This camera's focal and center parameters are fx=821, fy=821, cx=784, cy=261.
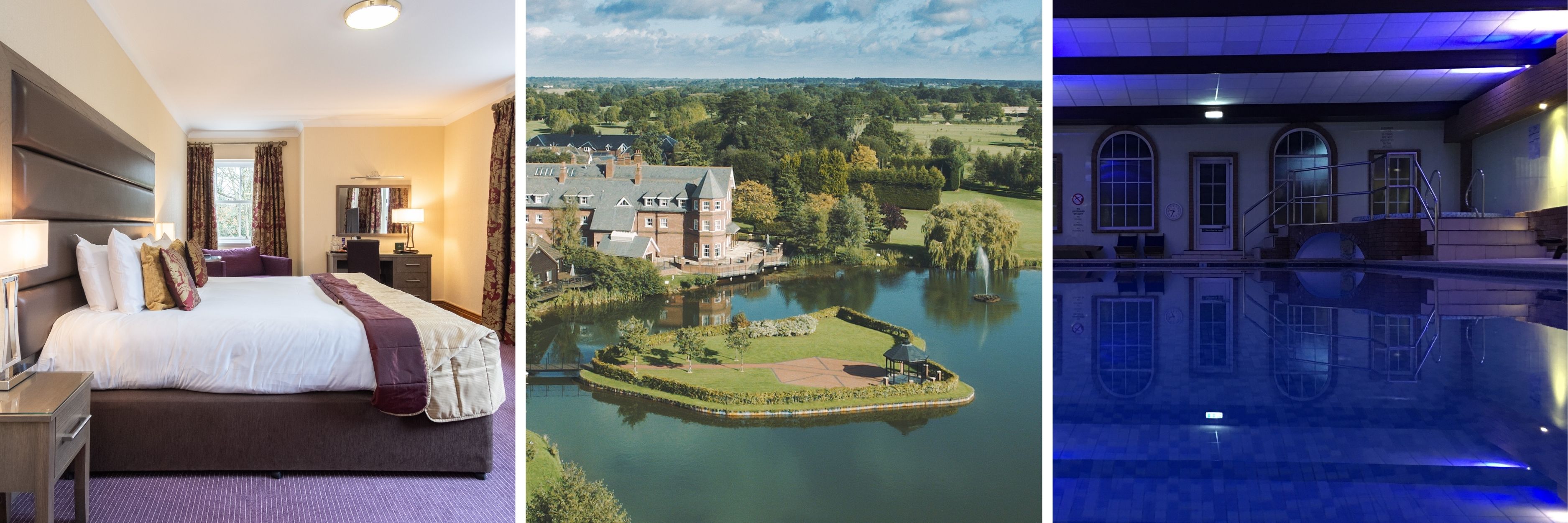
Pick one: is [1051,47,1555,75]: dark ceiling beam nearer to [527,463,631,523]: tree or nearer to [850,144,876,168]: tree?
[850,144,876,168]: tree

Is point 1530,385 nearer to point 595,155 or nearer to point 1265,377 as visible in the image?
point 1265,377

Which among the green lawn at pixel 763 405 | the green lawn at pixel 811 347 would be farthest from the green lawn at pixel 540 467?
the green lawn at pixel 811 347

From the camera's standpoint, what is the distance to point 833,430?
1.60 metres

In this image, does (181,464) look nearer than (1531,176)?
Yes

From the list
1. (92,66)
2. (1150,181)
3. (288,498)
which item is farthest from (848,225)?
(1150,181)

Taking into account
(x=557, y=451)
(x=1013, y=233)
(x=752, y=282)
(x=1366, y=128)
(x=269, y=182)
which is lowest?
(x=557, y=451)

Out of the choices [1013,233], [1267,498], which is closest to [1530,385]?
[1267,498]

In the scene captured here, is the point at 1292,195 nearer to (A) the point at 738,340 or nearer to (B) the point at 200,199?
(A) the point at 738,340

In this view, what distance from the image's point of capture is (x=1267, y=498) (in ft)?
5.82

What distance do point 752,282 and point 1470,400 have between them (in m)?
2.32

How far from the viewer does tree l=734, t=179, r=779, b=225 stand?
166 centimetres

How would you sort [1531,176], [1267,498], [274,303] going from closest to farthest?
[1267,498]
[274,303]
[1531,176]

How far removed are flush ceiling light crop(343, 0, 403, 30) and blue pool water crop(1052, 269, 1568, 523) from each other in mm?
3611

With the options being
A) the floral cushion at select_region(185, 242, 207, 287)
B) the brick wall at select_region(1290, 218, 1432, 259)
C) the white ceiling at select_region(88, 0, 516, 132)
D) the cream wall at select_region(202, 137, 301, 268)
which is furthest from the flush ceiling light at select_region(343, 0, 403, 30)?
the brick wall at select_region(1290, 218, 1432, 259)
